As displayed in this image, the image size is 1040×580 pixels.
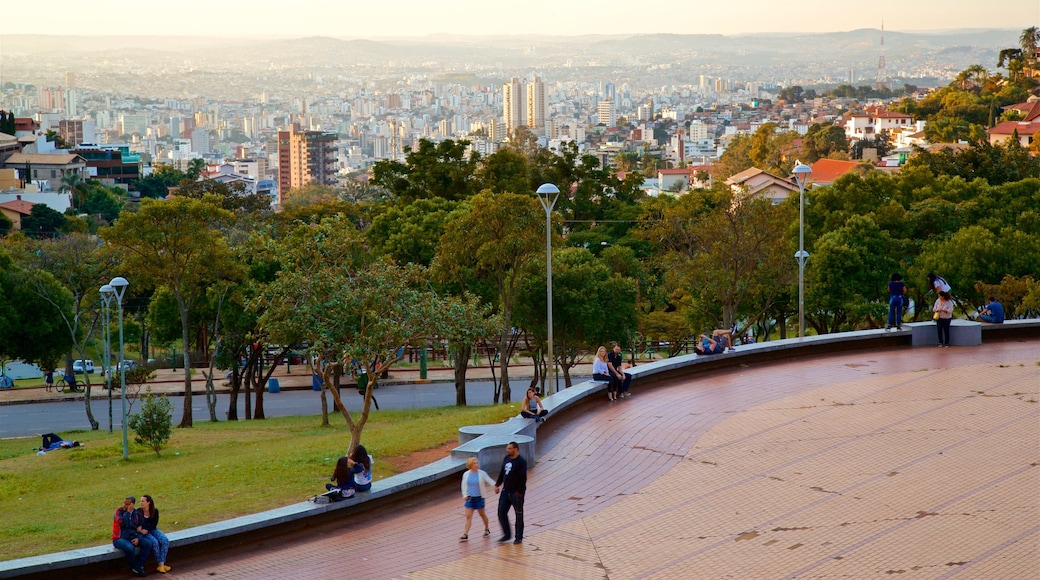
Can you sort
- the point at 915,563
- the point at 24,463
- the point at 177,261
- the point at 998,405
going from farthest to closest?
the point at 177,261 < the point at 24,463 < the point at 998,405 < the point at 915,563

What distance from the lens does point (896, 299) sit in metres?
21.6

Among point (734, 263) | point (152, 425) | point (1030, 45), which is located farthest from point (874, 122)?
point (152, 425)

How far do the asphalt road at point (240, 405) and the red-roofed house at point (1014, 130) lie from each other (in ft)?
248

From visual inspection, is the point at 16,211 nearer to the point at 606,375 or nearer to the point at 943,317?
the point at 606,375

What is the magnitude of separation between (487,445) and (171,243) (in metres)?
17.6

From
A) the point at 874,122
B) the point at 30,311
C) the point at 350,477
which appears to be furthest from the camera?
the point at 874,122

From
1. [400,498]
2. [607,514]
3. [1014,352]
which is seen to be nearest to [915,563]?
[607,514]

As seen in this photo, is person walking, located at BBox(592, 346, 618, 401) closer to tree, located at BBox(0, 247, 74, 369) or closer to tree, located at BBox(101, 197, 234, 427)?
tree, located at BBox(101, 197, 234, 427)

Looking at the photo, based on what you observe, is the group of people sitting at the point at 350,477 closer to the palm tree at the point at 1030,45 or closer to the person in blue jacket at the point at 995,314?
the person in blue jacket at the point at 995,314

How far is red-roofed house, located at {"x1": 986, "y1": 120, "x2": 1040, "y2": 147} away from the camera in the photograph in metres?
103

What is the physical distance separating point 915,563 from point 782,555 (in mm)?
1247

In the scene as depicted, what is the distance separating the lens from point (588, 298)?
3153 cm

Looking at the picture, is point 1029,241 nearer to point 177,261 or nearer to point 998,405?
point 998,405

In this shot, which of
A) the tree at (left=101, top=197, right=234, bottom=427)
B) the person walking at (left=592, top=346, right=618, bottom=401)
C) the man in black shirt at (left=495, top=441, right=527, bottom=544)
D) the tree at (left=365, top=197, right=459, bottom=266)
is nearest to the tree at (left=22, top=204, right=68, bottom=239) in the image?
the tree at (left=365, top=197, right=459, bottom=266)
